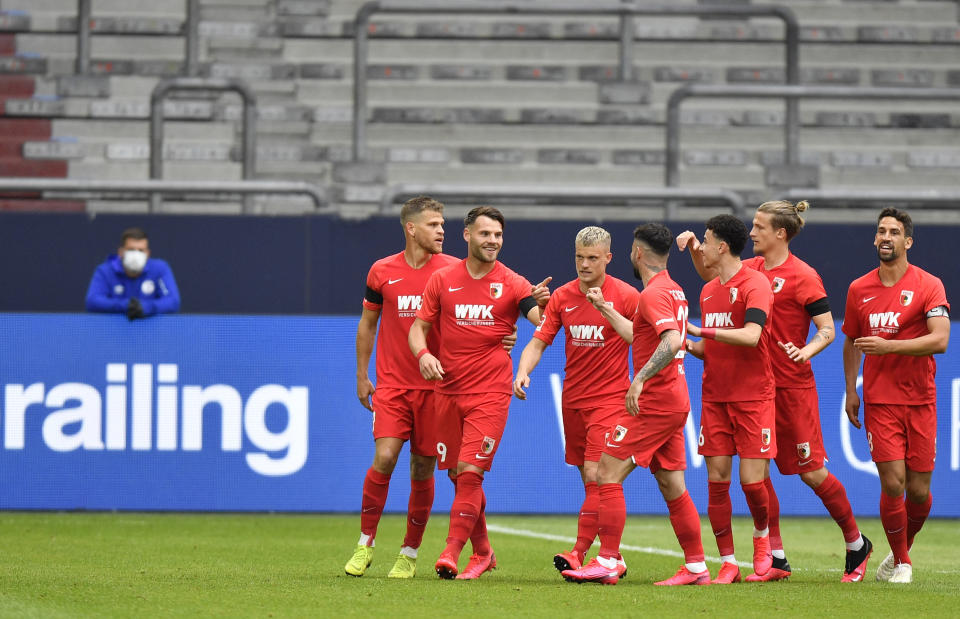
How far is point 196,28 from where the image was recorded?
16547 mm

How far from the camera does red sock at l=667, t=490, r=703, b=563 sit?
784 cm

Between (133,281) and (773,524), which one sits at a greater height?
(133,281)

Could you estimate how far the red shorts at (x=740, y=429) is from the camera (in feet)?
26.4

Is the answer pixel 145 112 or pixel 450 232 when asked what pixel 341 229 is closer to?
pixel 450 232

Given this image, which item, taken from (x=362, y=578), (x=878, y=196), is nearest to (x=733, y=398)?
(x=362, y=578)

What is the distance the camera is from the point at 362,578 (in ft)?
26.2

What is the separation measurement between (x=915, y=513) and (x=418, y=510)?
10.1 ft

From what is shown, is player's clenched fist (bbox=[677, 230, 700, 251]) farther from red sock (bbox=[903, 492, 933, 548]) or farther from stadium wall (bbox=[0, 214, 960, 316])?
stadium wall (bbox=[0, 214, 960, 316])

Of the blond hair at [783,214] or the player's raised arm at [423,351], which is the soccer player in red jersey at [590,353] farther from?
the blond hair at [783,214]

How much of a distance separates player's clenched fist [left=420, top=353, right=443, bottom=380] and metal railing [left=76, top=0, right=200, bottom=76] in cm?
939

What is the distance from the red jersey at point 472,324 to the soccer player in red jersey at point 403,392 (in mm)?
148

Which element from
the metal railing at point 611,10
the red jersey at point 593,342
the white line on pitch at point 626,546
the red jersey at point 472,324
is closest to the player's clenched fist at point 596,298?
the red jersey at point 593,342

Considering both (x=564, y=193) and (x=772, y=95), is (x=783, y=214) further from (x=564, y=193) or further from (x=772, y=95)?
(x=772, y=95)

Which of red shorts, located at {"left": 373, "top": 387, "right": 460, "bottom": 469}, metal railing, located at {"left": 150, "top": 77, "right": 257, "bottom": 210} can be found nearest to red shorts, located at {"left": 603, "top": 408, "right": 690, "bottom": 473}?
red shorts, located at {"left": 373, "top": 387, "right": 460, "bottom": 469}
